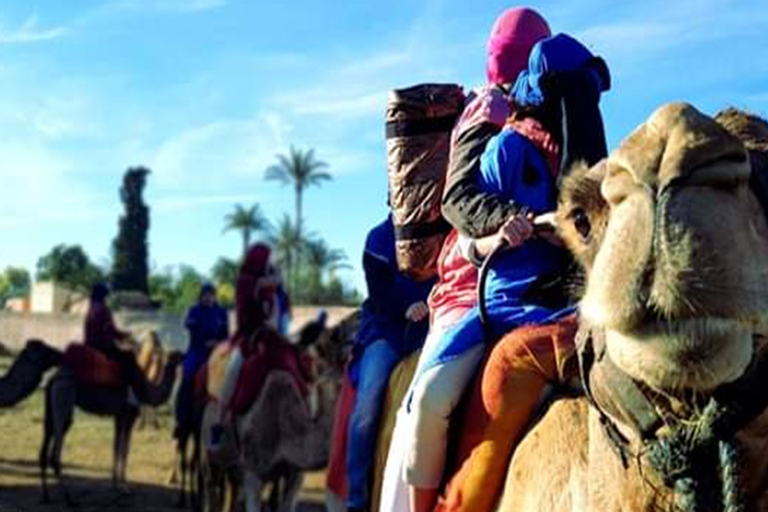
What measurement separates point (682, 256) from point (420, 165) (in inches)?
79.5

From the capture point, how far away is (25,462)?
62.0ft

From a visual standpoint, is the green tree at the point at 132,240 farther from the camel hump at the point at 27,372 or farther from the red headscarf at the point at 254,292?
the red headscarf at the point at 254,292

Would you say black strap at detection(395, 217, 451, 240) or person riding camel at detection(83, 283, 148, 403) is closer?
black strap at detection(395, 217, 451, 240)

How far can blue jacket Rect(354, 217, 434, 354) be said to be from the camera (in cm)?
513

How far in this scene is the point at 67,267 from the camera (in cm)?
6475

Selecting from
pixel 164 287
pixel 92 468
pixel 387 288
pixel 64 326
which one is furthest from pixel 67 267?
pixel 387 288

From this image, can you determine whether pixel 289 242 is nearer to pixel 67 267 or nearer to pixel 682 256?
pixel 67 267

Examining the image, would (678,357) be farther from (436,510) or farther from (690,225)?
(436,510)

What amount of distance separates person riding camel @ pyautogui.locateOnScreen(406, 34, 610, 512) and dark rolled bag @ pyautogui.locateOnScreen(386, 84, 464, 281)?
600 mm

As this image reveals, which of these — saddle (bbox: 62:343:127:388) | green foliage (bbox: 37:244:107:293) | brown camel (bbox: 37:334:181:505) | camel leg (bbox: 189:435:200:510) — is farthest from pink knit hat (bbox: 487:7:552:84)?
green foliage (bbox: 37:244:107:293)

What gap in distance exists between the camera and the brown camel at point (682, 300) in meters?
1.73

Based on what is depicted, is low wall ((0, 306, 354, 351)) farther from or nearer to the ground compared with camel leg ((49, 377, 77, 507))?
farther from the ground

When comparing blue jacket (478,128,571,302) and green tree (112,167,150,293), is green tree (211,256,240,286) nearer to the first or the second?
green tree (112,167,150,293)

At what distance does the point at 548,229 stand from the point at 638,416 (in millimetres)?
864
